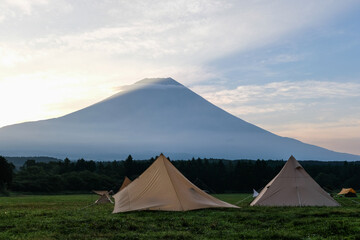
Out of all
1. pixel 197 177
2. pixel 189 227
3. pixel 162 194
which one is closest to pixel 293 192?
pixel 162 194

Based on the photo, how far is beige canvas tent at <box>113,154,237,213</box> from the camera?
18.1 metres

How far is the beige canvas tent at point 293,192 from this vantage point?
73.3ft

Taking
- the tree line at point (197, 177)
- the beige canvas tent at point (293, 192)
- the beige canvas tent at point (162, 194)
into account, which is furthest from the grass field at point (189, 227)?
the tree line at point (197, 177)

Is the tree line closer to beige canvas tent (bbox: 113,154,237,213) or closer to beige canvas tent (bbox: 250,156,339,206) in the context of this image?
beige canvas tent (bbox: 250,156,339,206)

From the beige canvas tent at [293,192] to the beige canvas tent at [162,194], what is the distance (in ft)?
14.0

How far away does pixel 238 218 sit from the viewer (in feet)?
51.3

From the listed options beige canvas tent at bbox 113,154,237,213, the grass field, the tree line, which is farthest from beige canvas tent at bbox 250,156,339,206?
the tree line

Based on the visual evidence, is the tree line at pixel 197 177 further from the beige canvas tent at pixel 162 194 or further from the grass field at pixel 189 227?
the grass field at pixel 189 227

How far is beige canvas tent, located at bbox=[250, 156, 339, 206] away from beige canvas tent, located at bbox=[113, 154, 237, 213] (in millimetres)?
4274

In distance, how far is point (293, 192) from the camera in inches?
893

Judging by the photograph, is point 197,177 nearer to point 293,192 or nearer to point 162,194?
point 293,192

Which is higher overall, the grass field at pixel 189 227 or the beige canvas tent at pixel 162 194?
the beige canvas tent at pixel 162 194

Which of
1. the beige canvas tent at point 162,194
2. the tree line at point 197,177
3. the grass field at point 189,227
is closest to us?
the grass field at point 189,227

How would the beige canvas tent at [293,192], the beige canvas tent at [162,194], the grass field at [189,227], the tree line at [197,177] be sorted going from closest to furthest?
the grass field at [189,227] < the beige canvas tent at [162,194] < the beige canvas tent at [293,192] < the tree line at [197,177]
